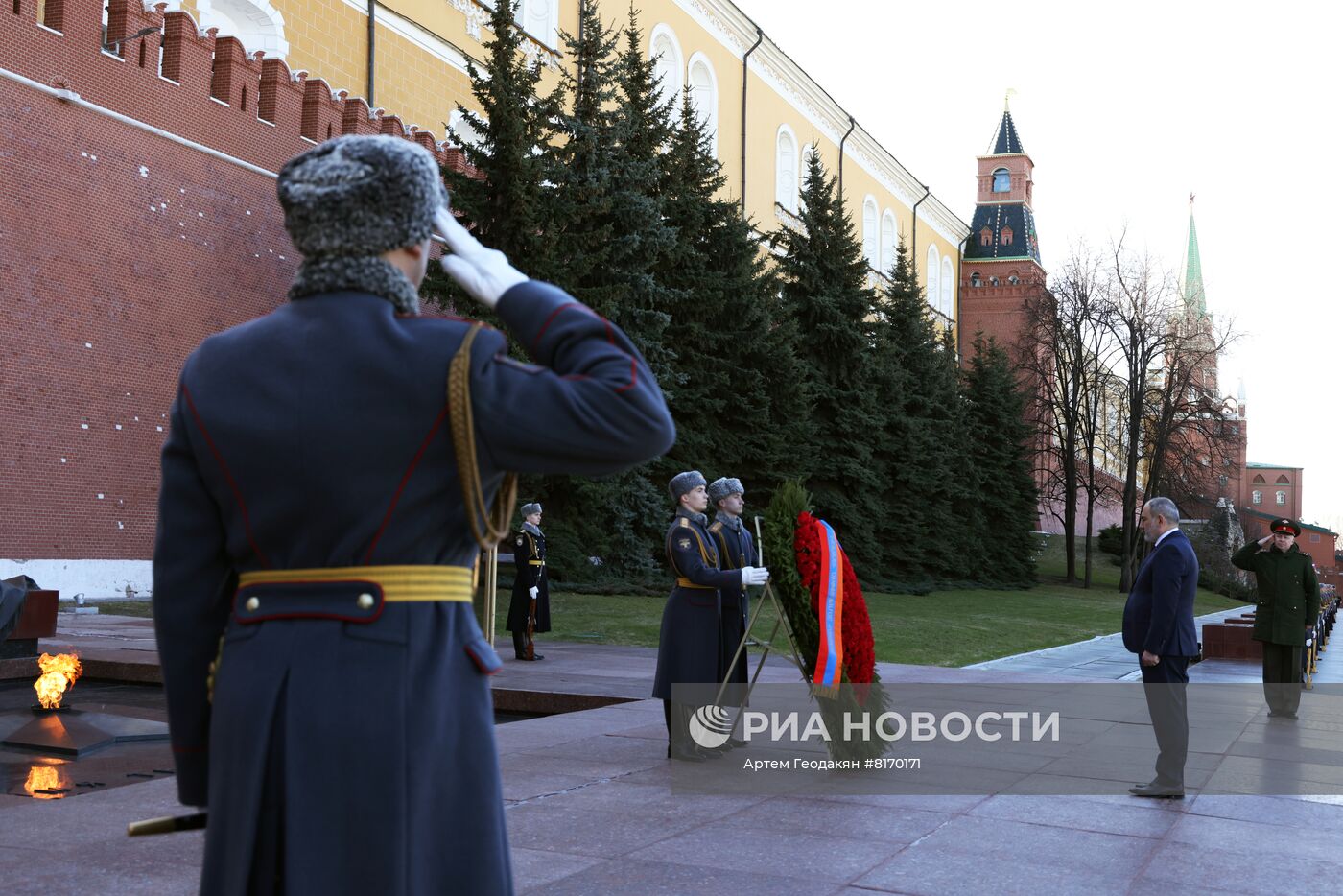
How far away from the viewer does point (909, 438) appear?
122ft

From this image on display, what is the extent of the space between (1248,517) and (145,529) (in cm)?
7429

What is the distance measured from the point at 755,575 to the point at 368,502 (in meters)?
5.58

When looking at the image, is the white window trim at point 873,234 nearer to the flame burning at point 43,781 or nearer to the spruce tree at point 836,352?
the spruce tree at point 836,352

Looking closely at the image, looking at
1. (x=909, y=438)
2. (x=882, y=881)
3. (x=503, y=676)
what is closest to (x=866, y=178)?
(x=909, y=438)

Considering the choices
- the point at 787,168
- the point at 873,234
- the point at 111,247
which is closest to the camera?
the point at 111,247

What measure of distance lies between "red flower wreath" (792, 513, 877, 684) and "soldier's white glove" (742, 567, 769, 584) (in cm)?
28

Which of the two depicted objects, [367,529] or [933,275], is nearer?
[367,529]

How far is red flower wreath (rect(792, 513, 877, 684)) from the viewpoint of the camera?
7141 millimetres

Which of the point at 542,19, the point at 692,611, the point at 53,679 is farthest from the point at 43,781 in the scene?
the point at 542,19

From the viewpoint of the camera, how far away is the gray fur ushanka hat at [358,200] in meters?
2.04

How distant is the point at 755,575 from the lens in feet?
24.6

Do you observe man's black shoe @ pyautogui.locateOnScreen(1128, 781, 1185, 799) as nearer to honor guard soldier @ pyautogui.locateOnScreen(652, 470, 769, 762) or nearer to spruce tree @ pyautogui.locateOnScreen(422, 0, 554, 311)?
honor guard soldier @ pyautogui.locateOnScreen(652, 470, 769, 762)

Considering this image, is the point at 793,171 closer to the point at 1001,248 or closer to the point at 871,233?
the point at 871,233

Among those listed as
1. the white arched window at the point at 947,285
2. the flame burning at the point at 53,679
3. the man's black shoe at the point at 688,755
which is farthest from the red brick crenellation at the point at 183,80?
the white arched window at the point at 947,285
